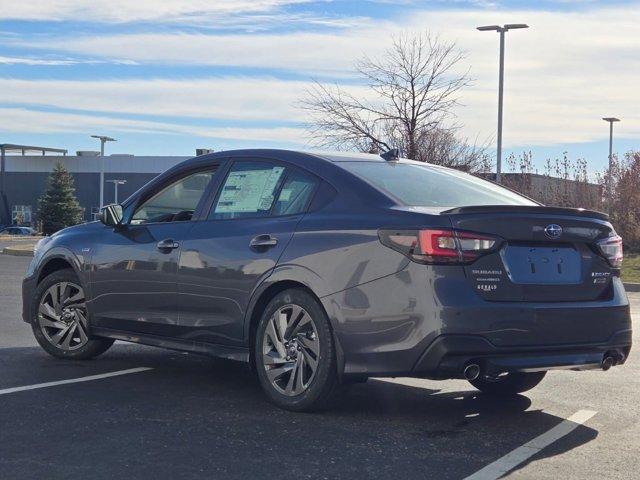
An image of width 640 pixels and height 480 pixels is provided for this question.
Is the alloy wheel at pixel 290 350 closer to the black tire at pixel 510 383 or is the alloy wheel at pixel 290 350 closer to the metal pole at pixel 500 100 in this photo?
the black tire at pixel 510 383

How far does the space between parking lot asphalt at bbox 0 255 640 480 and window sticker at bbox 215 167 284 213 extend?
1.24m

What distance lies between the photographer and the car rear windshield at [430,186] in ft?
20.1

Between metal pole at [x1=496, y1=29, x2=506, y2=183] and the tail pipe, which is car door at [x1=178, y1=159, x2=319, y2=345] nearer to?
the tail pipe

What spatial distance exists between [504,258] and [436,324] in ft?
1.82

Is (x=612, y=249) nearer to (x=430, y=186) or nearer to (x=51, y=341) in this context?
(x=430, y=186)

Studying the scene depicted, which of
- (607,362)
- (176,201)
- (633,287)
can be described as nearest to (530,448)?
(607,362)

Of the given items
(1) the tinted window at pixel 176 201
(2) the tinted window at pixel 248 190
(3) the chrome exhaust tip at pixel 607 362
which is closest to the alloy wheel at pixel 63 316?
(1) the tinted window at pixel 176 201

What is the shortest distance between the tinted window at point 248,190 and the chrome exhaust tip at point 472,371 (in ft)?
5.74

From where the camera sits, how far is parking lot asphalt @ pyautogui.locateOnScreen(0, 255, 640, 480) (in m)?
4.80

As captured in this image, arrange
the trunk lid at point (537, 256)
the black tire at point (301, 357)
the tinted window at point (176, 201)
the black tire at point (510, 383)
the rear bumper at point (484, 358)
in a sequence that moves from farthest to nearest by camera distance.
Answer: the tinted window at point (176, 201), the black tire at point (510, 383), the black tire at point (301, 357), the trunk lid at point (537, 256), the rear bumper at point (484, 358)

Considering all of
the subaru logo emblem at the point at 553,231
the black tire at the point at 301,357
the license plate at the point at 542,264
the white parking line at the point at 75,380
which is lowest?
the white parking line at the point at 75,380

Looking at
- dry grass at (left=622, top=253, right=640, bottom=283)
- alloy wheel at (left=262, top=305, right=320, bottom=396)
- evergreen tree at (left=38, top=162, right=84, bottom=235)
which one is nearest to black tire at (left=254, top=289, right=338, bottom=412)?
alloy wheel at (left=262, top=305, right=320, bottom=396)

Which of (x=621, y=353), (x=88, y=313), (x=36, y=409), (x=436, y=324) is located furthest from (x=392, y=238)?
(x=88, y=313)

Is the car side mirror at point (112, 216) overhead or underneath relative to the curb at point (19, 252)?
overhead
